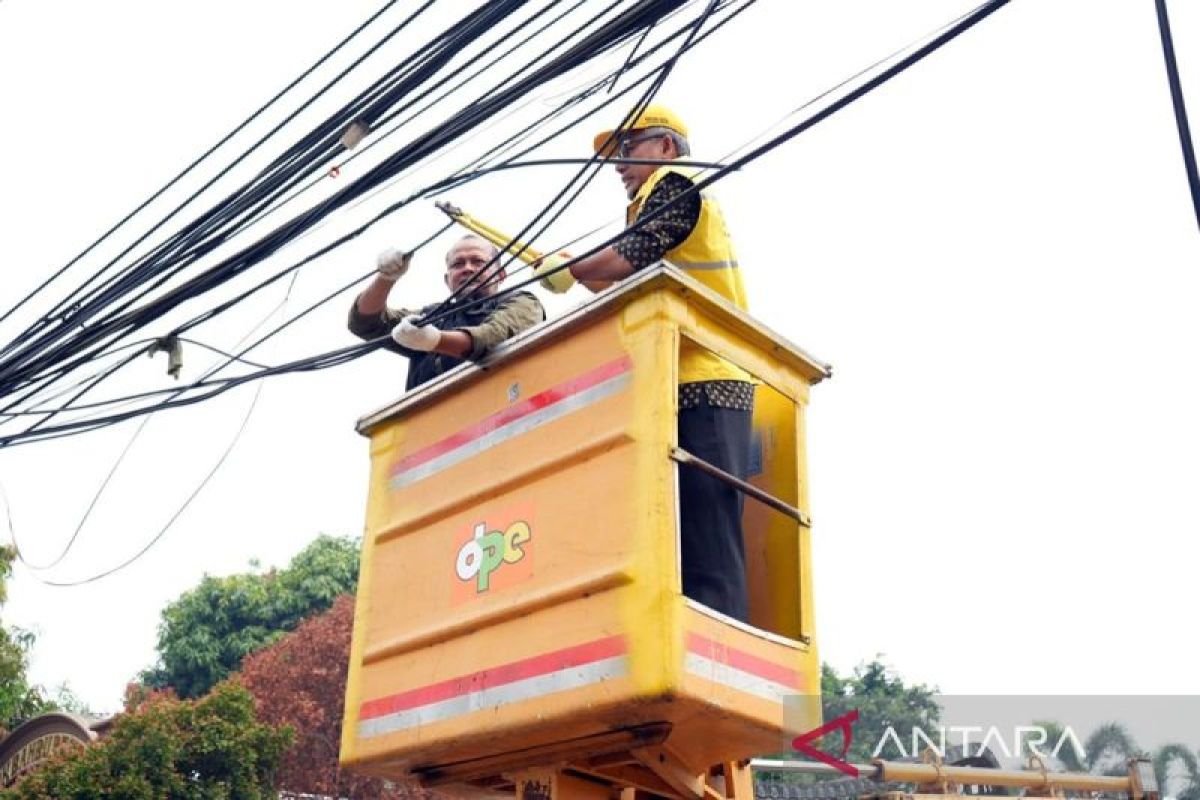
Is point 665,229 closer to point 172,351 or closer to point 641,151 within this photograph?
point 641,151

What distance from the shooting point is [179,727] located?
48.8ft

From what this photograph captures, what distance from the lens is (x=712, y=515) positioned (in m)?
4.05

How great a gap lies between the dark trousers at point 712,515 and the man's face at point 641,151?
948 millimetres

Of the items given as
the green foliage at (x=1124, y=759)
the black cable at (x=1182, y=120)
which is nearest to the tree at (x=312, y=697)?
the green foliage at (x=1124, y=759)

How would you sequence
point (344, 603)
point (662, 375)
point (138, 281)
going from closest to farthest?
point (662, 375) < point (138, 281) < point (344, 603)

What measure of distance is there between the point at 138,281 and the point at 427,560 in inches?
90.9

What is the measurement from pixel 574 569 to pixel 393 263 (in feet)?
4.59

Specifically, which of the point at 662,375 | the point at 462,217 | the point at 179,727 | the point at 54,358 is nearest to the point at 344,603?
the point at 179,727

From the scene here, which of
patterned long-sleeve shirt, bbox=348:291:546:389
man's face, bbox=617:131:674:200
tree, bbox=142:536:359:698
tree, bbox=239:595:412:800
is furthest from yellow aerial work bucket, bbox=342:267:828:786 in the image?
tree, bbox=142:536:359:698

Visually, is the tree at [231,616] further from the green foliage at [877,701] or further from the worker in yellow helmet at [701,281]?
the worker in yellow helmet at [701,281]

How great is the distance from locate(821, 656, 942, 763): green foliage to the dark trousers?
56.4 ft

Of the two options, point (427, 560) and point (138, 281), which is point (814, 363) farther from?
point (138, 281)

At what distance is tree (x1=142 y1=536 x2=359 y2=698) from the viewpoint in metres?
24.3

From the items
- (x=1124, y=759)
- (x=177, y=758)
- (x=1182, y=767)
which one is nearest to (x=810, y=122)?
(x=1124, y=759)
